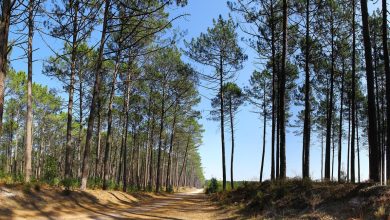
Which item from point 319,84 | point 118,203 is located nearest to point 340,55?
point 319,84

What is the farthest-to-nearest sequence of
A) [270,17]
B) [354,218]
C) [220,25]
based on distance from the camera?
[220,25] → [270,17] → [354,218]

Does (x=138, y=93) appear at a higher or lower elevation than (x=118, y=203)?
higher

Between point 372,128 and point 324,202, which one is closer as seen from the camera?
point 324,202

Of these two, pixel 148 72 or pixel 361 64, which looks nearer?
pixel 361 64

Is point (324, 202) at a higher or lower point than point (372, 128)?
lower

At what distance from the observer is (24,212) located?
462 inches

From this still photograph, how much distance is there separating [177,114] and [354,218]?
121ft

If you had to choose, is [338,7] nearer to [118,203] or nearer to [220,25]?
[220,25]

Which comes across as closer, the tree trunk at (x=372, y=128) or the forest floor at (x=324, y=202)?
the forest floor at (x=324, y=202)

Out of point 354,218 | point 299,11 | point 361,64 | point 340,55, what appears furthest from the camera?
point 361,64

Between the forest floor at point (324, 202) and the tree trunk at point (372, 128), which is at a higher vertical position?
the tree trunk at point (372, 128)

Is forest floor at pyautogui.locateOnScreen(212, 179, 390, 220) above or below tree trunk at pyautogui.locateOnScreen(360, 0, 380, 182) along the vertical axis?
below

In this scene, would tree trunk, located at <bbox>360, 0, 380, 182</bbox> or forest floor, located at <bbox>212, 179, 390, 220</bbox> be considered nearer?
forest floor, located at <bbox>212, 179, 390, 220</bbox>

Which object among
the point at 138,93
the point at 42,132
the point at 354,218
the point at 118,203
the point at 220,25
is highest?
the point at 220,25
